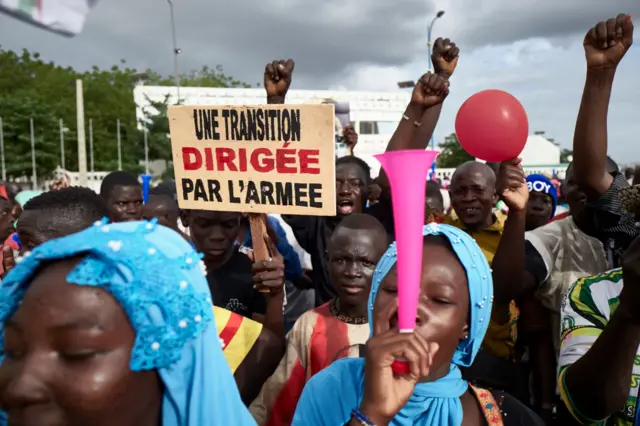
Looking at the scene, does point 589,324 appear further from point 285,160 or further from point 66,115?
point 66,115

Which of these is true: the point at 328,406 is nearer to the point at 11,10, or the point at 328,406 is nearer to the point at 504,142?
the point at 504,142

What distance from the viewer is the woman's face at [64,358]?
964mm

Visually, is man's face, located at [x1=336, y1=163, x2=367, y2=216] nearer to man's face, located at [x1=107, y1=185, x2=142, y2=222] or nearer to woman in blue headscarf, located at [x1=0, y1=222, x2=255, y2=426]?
man's face, located at [x1=107, y1=185, x2=142, y2=222]

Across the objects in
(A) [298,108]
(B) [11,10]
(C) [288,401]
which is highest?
(B) [11,10]

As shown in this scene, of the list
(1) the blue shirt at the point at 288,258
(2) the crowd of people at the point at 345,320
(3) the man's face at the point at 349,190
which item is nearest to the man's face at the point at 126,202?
(1) the blue shirt at the point at 288,258

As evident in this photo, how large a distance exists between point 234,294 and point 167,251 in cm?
175

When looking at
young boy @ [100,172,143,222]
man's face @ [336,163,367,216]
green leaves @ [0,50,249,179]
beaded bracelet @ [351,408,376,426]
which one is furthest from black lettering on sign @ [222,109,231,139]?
green leaves @ [0,50,249,179]

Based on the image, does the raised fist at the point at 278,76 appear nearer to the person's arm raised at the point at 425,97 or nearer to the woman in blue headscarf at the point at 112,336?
the person's arm raised at the point at 425,97

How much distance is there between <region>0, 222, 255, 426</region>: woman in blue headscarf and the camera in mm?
978

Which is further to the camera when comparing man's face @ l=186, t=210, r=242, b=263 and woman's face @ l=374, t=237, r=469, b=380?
man's face @ l=186, t=210, r=242, b=263

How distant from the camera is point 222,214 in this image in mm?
3084

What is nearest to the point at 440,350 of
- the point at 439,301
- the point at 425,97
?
the point at 439,301

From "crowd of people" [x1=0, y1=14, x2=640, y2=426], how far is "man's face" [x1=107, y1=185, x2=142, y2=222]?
165 centimetres

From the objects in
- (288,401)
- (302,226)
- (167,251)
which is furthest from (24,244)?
(302,226)
